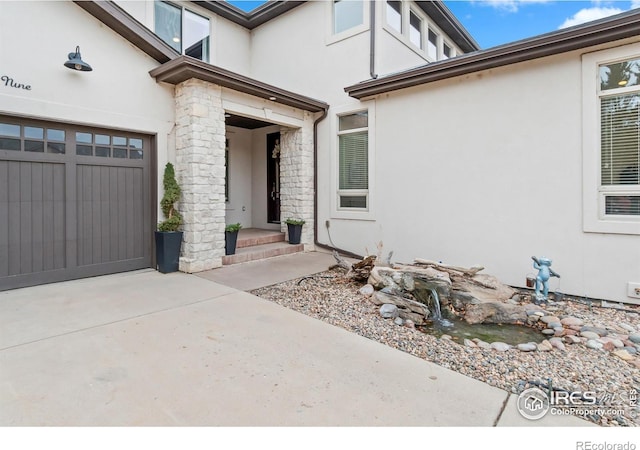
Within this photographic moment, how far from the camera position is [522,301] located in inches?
175

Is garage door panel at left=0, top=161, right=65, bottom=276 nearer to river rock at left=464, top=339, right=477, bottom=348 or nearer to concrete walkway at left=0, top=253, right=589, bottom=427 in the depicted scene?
concrete walkway at left=0, top=253, right=589, bottom=427

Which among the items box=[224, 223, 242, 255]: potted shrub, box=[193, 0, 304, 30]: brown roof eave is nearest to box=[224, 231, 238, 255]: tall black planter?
box=[224, 223, 242, 255]: potted shrub

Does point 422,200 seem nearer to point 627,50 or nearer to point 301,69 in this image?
point 627,50

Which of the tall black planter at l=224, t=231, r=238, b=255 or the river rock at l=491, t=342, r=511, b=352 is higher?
the tall black planter at l=224, t=231, r=238, b=255

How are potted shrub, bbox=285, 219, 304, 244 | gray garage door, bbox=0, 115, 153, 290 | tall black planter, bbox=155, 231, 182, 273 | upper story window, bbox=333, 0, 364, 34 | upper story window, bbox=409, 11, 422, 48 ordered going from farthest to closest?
upper story window, bbox=409, 11, 422, 48 → potted shrub, bbox=285, 219, 304, 244 → upper story window, bbox=333, 0, 364, 34 → tall black planter, bbox=155, 231, 182, 273 → gray garage door, bbox=0, 115, 153, 290

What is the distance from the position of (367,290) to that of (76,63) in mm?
5026

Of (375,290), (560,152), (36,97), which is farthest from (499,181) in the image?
(36,97)

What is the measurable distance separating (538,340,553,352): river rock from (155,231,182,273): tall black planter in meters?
5.11

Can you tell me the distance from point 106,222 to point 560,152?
676cm

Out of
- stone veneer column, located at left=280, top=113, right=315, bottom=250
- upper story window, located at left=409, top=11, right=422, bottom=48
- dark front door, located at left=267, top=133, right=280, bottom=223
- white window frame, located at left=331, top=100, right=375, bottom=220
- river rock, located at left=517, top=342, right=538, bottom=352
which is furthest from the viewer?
dark front door, located at left=267, top=133, right=280, bottom=223

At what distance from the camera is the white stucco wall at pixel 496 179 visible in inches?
→ 177

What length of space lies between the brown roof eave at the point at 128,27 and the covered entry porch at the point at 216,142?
1.12 ft

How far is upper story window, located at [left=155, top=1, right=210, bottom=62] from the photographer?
7496 mm

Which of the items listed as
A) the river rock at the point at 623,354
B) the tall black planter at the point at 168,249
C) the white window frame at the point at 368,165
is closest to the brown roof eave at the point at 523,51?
the white window frame at the point at 368,165
